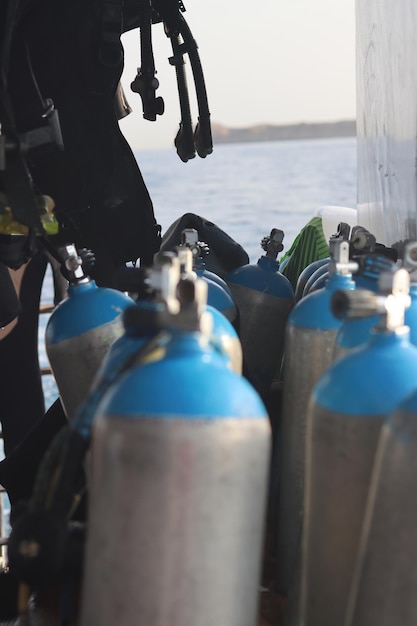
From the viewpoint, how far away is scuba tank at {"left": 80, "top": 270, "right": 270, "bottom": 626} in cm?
77

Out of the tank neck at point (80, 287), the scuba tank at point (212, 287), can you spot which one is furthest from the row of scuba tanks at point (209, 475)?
the scuba tank at point (212, 287)

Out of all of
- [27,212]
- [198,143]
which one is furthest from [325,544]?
[198,143]

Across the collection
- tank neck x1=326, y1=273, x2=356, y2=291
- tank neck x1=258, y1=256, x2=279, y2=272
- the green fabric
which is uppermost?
tank neck x1=326, y1=273, x2=356, y2=291

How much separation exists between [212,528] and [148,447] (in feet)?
0.28

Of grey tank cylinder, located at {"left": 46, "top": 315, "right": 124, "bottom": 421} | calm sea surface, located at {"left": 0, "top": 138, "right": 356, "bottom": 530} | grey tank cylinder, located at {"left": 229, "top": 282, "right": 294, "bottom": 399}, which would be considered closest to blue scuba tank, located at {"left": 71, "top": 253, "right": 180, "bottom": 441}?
grey tank cylinder, located at {"left": 46, "top": 315, "right": 124, "bottom": 421}

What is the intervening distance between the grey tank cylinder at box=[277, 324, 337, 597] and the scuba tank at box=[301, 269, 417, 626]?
0.22 m

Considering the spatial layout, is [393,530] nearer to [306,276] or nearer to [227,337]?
[227,337]

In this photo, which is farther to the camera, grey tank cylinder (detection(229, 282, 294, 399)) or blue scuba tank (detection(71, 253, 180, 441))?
grey tank cylinder (detection(229, 282, 294, 399))

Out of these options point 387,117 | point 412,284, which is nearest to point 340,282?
point 412,284

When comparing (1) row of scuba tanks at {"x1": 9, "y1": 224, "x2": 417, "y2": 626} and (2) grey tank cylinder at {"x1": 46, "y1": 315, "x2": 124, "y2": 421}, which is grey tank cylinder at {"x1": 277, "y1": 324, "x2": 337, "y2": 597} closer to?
(1) row of scuba tanks at {"x1": 9, "y1": 224, "x2": 417, "y2": 626}

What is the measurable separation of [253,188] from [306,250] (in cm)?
1471

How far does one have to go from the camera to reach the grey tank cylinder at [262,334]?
1.53 metres

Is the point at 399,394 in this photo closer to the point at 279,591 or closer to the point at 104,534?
the point at 104,534

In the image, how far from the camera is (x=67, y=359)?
4.04 feet
